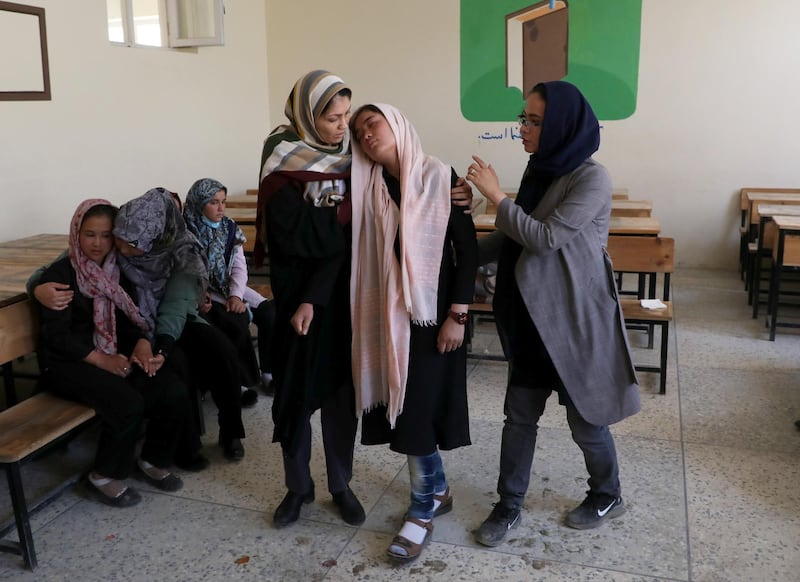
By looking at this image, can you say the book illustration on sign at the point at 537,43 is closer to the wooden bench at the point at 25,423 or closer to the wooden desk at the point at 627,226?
the wooden desk at the point at 627,226

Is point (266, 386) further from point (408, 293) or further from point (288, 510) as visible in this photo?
point (408, 293)

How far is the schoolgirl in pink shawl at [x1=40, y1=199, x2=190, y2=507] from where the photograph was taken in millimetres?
2496

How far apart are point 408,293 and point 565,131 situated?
601mm

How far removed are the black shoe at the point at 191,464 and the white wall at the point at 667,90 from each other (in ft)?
14.4

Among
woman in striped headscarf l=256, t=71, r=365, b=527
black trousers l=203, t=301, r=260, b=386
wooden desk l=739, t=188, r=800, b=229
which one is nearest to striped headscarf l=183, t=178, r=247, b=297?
black trousers l=203, t=301, r=260, b=386

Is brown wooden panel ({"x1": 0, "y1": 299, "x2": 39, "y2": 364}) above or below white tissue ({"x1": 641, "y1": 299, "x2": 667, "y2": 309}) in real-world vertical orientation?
above

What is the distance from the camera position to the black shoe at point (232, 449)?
2863 millimetres

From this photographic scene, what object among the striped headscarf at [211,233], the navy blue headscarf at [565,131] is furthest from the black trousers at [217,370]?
the navy blue headscarf at [565,131]

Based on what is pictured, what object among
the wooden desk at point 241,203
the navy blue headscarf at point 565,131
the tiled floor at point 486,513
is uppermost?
the navy blue headscarf at point 565,131

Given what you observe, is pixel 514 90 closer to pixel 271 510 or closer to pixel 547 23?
pixel 547 23

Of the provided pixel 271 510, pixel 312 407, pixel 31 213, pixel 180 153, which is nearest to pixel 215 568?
pixel 271 510

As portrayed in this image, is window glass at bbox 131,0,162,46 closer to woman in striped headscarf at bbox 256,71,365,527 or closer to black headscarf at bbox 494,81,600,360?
woman in striped headscarf at bbox 256,71,365,527

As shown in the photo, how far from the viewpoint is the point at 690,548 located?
7.22 ft

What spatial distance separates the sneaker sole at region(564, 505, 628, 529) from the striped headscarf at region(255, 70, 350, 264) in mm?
1231
